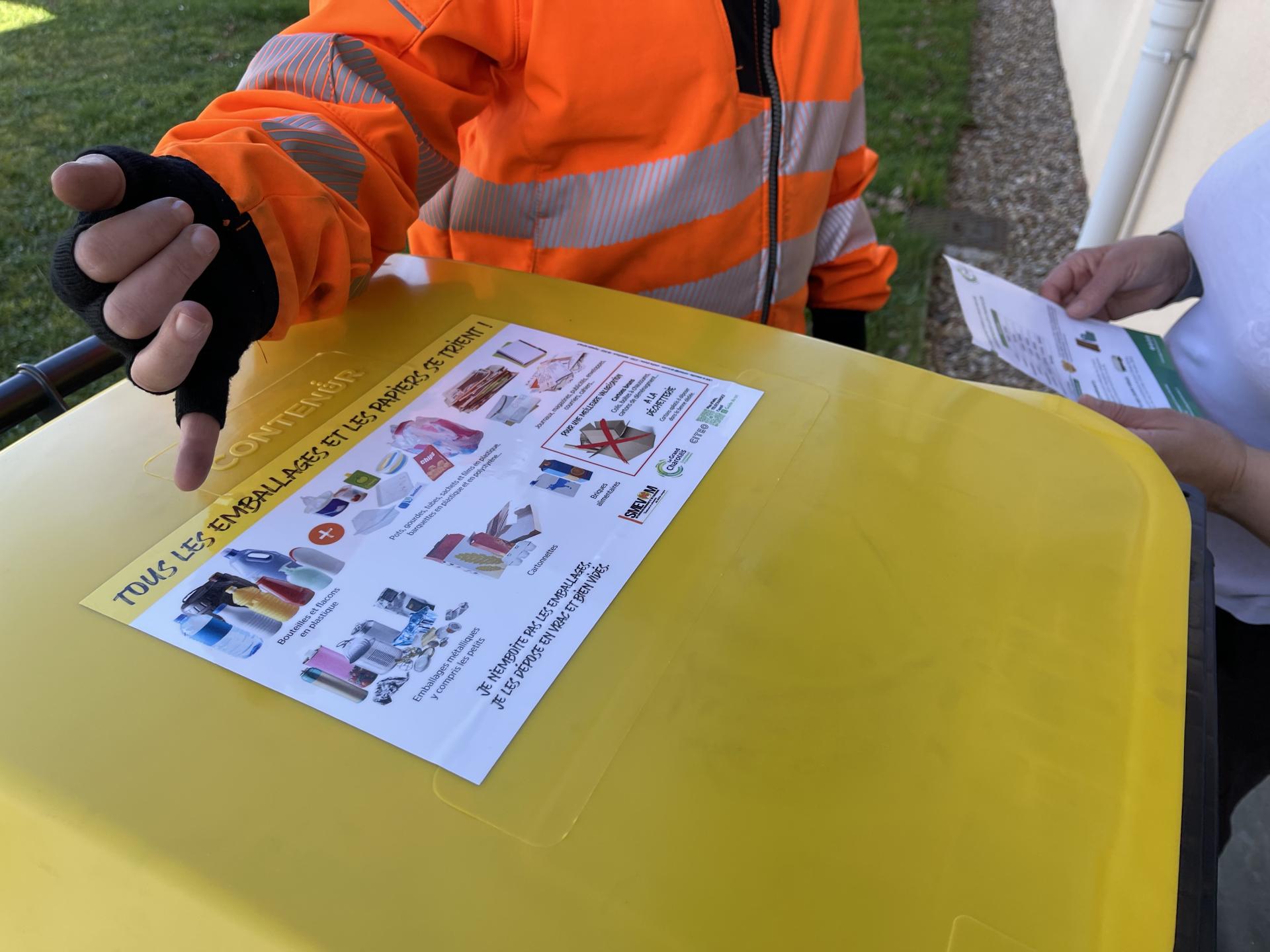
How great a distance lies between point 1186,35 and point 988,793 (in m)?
2.34

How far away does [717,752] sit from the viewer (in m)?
0.47

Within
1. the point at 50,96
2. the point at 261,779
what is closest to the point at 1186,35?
the point at 261,779

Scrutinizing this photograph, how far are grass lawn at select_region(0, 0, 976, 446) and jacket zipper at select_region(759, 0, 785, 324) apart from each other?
1347 millimetres

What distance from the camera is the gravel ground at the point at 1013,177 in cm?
236

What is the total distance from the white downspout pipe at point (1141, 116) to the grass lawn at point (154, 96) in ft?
1.61

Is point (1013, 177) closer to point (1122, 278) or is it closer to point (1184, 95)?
point (1184, 95)

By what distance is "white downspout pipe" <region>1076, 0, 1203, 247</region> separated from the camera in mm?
1999

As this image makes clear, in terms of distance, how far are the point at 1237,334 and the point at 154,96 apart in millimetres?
3423

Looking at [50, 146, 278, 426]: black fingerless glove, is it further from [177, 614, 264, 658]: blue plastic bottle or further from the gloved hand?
[177, 614, 264, 658]: blue plastic bottle

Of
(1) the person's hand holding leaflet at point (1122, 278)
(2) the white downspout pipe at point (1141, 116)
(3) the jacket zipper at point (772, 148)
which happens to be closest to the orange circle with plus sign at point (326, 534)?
(3) the jacket zipper at point (772, 148)

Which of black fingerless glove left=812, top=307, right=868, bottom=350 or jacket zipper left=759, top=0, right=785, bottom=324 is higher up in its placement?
jacket zipper left=759, top=0, right=785, bottom=324

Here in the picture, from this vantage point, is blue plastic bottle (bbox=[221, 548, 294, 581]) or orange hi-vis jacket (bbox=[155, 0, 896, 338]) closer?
blue plastic bottle (bbox=[221, 548, 294, 581])

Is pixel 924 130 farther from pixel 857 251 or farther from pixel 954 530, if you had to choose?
pixel 954 530

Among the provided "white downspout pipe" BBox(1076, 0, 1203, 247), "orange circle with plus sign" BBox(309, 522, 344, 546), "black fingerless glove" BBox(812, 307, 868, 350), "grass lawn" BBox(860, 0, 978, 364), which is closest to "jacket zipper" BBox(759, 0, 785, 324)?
"black fingerless glove" BBox(812, 307, 868, 350)
